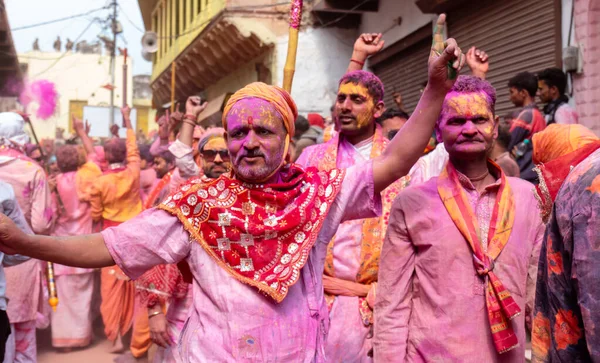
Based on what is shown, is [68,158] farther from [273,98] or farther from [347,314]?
[273,98]

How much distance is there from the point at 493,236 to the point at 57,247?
1.81 meters

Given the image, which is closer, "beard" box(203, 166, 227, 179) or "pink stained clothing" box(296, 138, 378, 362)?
"pink stained clothing" box(296, 138, 378, 362)

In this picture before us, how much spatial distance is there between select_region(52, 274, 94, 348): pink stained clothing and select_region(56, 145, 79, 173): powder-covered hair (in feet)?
4.30

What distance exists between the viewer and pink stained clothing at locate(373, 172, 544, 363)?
3131 millimetres

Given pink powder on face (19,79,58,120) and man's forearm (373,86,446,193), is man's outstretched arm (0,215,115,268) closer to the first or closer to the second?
man's forearm (373,86,446,193)

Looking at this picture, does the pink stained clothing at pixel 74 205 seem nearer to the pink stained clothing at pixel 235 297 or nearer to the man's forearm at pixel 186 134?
the man's forearm at pixel 186 134

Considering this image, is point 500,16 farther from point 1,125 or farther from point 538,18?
point 1,125

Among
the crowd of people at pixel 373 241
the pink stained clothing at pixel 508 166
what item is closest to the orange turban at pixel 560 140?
the crowd of people at pixel 373 241

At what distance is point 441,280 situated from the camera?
318 cm

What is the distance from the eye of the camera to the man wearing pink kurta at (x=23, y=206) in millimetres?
5914

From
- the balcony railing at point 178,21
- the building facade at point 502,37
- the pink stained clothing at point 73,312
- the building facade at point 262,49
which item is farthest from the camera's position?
the balcony railing at point 178,21

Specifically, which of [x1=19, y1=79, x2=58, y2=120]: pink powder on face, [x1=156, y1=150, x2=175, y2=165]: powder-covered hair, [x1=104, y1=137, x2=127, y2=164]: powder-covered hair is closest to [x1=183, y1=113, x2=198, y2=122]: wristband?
[x1=156, y1=150, x2=175, y2=165]: powder-covered hair

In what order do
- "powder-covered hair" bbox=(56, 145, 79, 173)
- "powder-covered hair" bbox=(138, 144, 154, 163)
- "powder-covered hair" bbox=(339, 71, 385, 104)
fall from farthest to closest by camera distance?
"powder-covered hair" bbox=(138, 144, 154, 163) → "powder-covered hair" bbox=(56, 145, 79, 173) → "powder-covered hair" bbox=(339, 71, 385, 104)

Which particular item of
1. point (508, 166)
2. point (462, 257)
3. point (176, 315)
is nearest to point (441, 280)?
point (462, 257)
